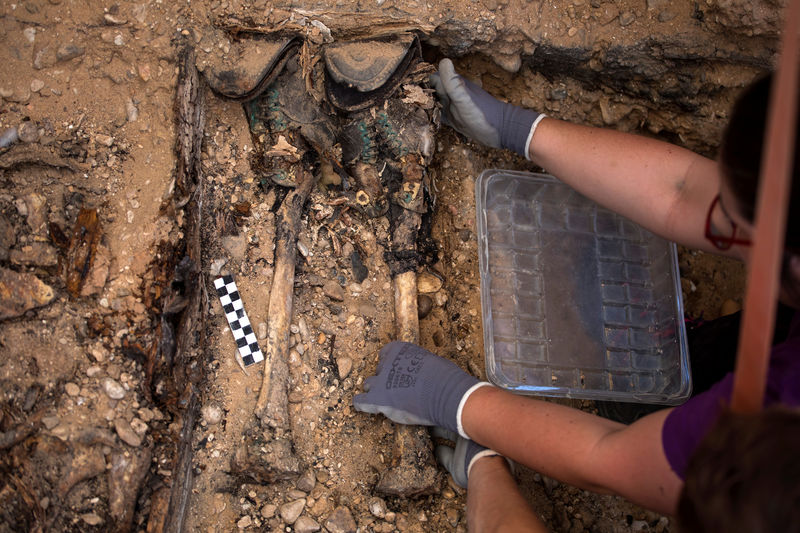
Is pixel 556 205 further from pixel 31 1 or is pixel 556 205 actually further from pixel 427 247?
pixel 31 1

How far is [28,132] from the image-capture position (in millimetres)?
1997

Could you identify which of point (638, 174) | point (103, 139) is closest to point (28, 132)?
point (103, 139)

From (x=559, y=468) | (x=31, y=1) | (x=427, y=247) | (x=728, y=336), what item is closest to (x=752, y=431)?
(x=559, y=468)

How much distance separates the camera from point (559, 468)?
174 centimetres

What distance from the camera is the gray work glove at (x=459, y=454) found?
6.96 feet

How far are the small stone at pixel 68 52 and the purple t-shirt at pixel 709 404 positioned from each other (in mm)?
2332

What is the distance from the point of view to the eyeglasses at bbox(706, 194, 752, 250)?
147 centimetres

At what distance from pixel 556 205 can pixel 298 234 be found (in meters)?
1.30

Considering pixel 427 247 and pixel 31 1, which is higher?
pixel 31 1

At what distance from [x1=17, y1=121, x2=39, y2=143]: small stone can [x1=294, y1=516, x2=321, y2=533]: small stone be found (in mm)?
1683

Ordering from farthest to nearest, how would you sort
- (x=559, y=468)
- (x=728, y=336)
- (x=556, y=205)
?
(x=556, y=205) < (x=728, y=336) < (x=559, y=468)

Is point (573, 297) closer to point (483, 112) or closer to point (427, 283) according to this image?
point (427, 283)

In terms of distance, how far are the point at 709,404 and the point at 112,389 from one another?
5.83ft

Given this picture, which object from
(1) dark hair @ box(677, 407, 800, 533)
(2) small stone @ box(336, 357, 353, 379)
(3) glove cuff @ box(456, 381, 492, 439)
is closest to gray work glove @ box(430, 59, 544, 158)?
(3) glove cuff @ box(456, 381, 492, 439)
